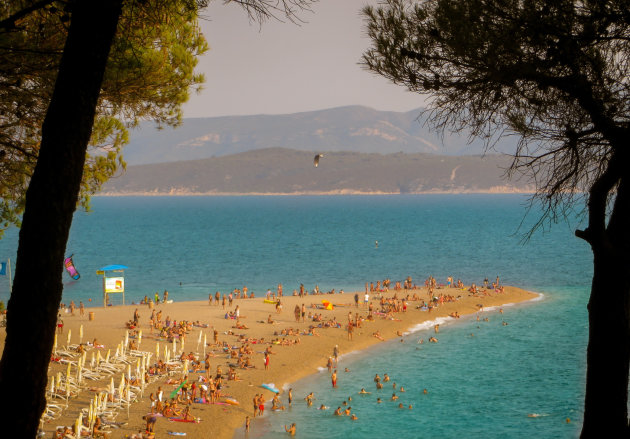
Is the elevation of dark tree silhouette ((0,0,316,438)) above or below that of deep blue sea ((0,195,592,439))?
above

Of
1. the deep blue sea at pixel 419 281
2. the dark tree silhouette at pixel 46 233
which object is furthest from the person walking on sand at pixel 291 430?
the dark tree silhouette at pixel 46 233

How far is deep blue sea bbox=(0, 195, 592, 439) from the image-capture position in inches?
878

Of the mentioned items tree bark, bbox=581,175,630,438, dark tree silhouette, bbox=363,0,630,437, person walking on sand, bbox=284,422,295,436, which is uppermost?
dark tree silhouette, bbox=363,0,630,437

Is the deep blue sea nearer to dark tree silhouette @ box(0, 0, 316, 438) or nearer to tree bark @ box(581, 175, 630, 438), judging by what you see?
tree bark @ box(581, 175, 630, 438)

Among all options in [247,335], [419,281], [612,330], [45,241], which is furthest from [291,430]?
[419,281]

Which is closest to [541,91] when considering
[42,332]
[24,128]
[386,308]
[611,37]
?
[611,37]

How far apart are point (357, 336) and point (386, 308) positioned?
23.2 feet

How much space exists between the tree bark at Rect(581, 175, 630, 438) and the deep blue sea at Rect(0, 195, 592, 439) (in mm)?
967

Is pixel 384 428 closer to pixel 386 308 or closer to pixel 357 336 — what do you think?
pixel 357 336

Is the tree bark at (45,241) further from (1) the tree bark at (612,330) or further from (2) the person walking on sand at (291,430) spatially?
(2) the person walking on sand at (291,430)

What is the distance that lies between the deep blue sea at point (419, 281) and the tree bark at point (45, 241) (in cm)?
469

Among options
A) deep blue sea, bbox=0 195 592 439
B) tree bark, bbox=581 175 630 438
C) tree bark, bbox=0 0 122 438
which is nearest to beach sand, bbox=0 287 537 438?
deep blue sea, bbox=0 195 592 439

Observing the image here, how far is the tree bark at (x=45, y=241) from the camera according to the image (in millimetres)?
5465

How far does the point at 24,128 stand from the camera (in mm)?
12648
